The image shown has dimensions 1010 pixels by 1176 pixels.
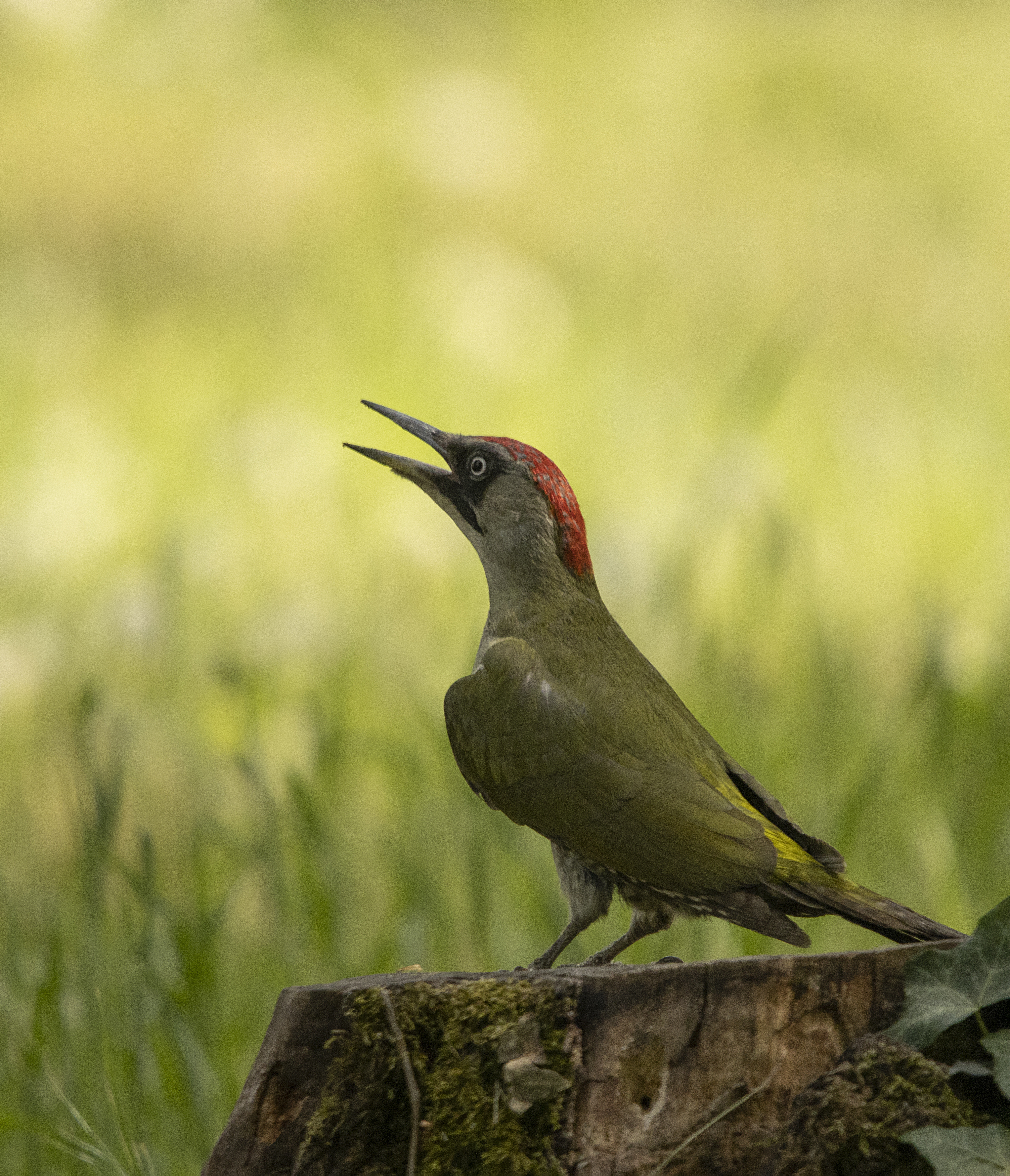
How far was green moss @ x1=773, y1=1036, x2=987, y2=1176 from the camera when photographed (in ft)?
7.36

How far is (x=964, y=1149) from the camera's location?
84.6 inches

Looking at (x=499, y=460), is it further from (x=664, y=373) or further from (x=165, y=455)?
(x=664, y=373)

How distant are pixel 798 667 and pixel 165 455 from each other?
343 cm

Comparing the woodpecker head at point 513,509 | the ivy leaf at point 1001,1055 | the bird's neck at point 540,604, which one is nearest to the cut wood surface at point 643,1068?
the ivy leaf at point 1001,1055

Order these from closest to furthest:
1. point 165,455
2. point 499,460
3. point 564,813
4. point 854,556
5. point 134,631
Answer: point 564,813
point 499,460
point 134,631
point 854,556
point 165,455

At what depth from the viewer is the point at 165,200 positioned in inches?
448

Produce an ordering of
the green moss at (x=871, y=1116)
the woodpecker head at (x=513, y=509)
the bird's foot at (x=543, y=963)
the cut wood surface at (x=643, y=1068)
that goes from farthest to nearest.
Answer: the woodpecker head at (x=513, y=509), the bird's foot at (x=543, y=963), the cut wood surface at (x=643, y=1068), the green moss at (x=871, y=1116)

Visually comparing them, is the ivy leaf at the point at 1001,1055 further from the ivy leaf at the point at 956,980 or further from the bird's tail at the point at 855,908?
the bird's tail at the point at 855,908

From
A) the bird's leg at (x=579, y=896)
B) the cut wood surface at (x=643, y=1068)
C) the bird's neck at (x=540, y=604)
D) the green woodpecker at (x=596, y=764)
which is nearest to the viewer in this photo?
the cut wood surface at (x=643, y=1068)

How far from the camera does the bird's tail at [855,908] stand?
2664mm

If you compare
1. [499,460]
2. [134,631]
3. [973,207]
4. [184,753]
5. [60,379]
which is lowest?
[184,753]

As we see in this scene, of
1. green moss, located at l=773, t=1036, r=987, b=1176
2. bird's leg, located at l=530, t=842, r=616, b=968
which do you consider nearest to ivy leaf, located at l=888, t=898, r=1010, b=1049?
green moss, located at l=773, t=1036, r=987, b=1176

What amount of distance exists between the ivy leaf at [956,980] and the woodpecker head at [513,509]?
5.49 feet

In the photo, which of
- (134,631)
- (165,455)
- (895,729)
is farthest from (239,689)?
(165,455)
